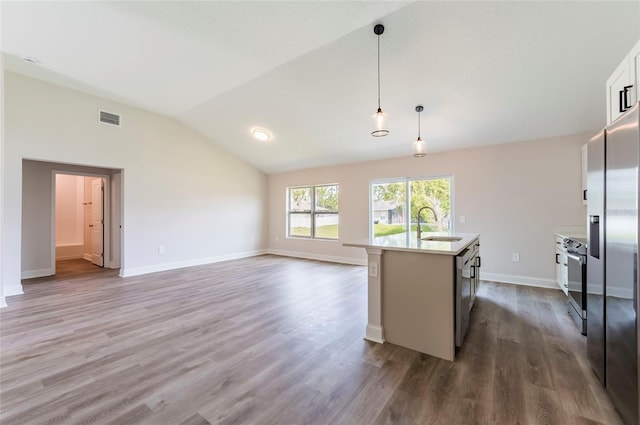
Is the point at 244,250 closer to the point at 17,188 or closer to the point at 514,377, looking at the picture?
the point at 17,188

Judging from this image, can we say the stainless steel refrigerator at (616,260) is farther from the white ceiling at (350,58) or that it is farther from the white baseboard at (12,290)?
the white baseboard at (12,290)

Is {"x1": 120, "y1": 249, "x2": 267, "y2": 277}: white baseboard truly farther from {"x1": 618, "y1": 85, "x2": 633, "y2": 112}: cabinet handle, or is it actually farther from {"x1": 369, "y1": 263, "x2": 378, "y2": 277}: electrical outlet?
{"x1": 618, "y1": 85, "x2": 633, "y2": 112}: cabinet handle

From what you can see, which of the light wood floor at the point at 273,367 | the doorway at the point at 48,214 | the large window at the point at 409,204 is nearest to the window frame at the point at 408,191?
the large window at the point at 409,204

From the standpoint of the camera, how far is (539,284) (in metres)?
4.32

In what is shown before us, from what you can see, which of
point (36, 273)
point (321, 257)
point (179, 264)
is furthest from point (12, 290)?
point (321, 257)

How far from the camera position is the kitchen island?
7.24 ft

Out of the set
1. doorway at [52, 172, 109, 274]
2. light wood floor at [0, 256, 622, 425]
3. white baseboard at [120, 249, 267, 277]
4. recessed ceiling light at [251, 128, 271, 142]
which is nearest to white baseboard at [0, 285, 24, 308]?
light wood floor at [0, 256, 622, 425]

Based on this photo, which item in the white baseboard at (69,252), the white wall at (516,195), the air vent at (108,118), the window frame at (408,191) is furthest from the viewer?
the white baseboard at (69,252)

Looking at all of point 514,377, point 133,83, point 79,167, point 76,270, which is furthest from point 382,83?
point 76,270

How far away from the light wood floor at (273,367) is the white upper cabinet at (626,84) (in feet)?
6.46

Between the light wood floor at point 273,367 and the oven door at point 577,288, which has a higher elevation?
the oven door at point 577,288

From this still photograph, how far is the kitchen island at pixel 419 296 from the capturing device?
7.24ft

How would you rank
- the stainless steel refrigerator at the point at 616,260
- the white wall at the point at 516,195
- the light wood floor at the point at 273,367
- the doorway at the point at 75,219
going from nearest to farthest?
the stainless steel refrigerator at the point at 616,260
the light wood floor at the point at 273,367
the white wall at the point at 516,195
the doorway at the point at 75,219

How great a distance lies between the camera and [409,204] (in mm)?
5621
